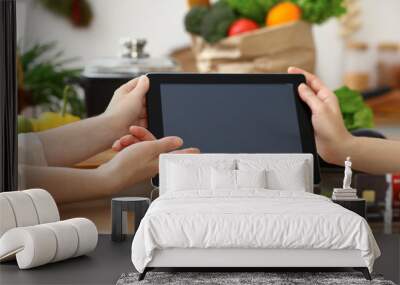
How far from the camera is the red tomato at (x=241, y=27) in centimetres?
551

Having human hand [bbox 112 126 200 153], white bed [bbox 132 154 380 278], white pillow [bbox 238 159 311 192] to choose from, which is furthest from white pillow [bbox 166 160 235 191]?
white bed [bbox 132 154 380 278]

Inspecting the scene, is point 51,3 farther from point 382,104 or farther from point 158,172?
point 382,104

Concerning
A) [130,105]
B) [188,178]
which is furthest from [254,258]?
[130,105]

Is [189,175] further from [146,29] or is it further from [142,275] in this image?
[146,29]

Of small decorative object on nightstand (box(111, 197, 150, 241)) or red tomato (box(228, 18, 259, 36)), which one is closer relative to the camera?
small decorative object on nightstand (box(111, 197, 150, 241))

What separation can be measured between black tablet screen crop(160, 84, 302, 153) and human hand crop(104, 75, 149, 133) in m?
0.15

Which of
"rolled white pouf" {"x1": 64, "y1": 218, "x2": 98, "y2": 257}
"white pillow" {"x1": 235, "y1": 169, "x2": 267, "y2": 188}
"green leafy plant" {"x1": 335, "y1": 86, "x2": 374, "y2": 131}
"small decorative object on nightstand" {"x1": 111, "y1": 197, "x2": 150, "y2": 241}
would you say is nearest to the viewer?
"rolled white pouf" {"x1": 64, "y1": 218, "x2": 98, "y2": 257}

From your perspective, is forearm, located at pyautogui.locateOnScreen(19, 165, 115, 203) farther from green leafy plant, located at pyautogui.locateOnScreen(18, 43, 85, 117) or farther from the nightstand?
the nightstand

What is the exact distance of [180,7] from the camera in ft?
18.8

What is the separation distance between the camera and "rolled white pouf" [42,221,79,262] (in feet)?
14.4

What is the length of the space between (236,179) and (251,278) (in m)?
0.99

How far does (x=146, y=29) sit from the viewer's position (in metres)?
5.75

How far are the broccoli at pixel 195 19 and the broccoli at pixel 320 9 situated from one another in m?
0.64

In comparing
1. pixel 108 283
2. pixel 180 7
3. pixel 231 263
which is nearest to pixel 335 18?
pixel 180 7
